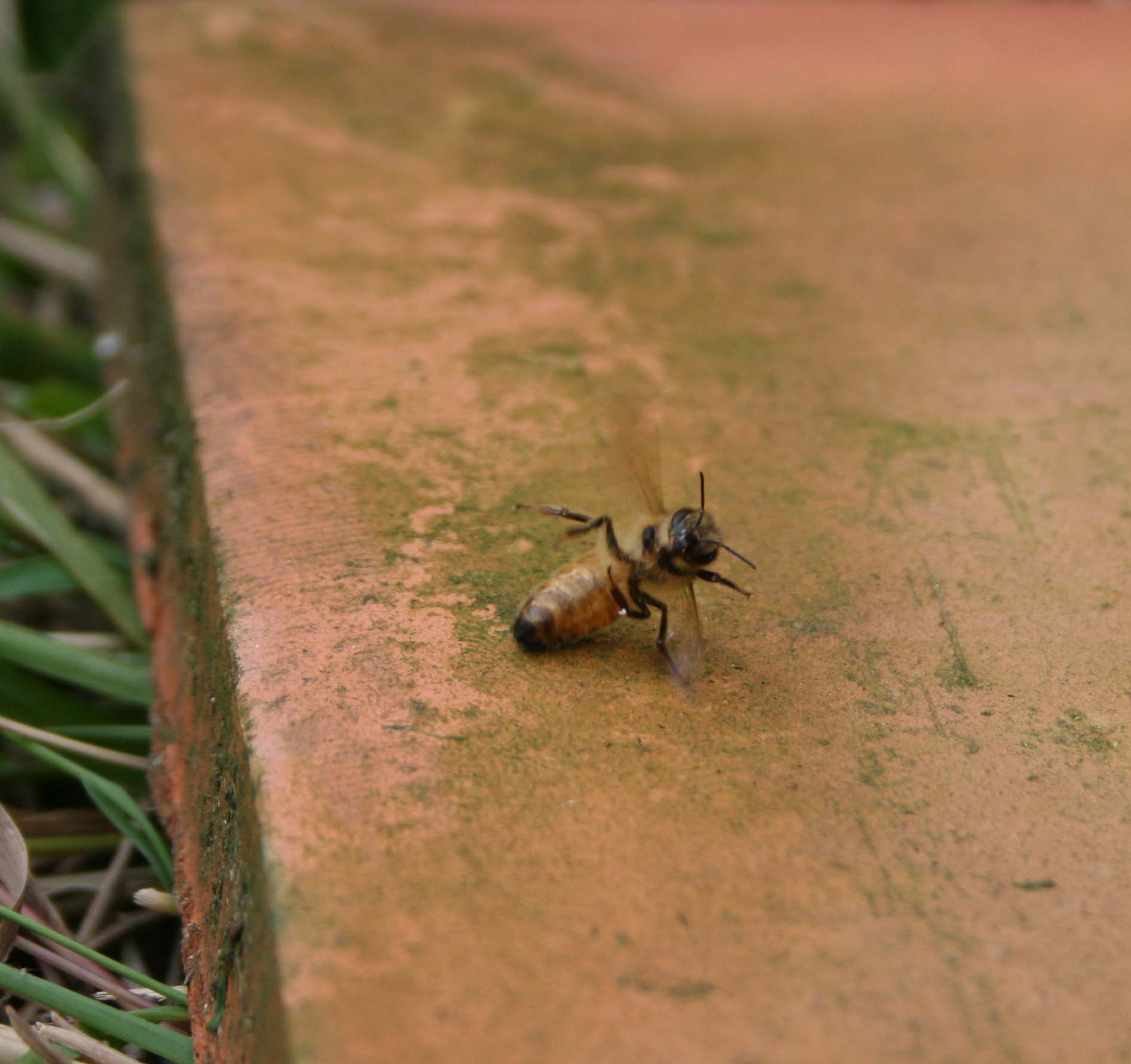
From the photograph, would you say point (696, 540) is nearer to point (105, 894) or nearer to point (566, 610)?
point (566, 610)

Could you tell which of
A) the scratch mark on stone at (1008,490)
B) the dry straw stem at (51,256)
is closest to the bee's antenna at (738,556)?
the scratch mark on stone at (1008,490)

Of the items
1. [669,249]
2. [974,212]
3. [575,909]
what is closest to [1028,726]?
[575,909]

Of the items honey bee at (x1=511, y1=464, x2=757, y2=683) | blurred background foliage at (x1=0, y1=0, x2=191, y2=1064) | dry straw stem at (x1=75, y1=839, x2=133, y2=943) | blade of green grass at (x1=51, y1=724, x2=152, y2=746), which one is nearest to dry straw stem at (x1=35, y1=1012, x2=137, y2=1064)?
blurred background foliage at (x1=0, y1=0, x2=191, y2=1064)

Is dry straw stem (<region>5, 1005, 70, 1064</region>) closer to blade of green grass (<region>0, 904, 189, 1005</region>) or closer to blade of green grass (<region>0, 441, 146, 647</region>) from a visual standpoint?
blade of green grass (<region>0, 904, 189, 1005</region>)

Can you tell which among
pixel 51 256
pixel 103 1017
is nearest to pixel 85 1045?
pixel 103 1017

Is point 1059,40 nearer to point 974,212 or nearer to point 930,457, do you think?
point 974,212

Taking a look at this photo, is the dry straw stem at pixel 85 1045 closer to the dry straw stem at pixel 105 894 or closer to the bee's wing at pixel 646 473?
the dry straw stem at pixel 105 894
